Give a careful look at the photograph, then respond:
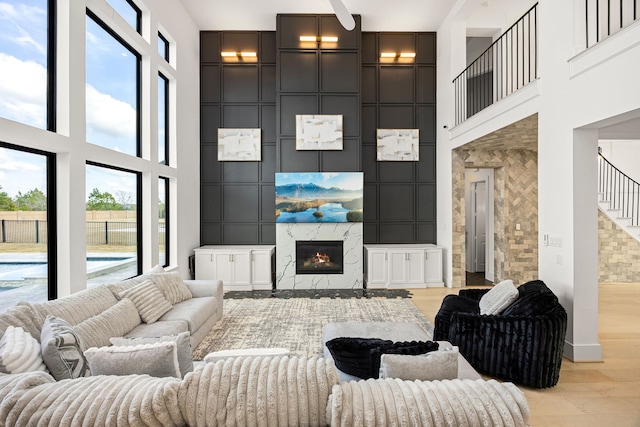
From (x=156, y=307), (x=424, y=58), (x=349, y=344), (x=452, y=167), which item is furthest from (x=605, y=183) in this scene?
(x=156, y=307)

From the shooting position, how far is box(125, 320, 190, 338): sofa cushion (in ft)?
11.2

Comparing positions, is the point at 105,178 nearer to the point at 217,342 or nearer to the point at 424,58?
the point at 217,342

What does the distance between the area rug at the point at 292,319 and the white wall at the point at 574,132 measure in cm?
160

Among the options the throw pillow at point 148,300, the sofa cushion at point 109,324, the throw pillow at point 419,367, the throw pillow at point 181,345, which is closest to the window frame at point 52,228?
the throw pillow at point 148,300

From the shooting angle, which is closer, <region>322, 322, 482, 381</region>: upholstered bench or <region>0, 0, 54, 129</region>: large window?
<region>0, 0, 54, 129</region>: large window

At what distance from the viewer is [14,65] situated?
3.19 metres

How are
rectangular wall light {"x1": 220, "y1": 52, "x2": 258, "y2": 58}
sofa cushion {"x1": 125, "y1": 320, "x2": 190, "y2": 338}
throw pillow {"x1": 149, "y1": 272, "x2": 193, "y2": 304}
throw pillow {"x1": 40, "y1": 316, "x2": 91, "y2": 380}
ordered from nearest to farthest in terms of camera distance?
throw pillow {"x1": 40, "y1": 316, "x2": 91, "y2": 380}, sofa cushion {"x1": 125, "y1": 320, "x2": 190, "y2": 338}, throw pillow {"x1": 149, "y1": 272, "x2": 193, "y2": 304}, rectangular wall light {"x1": 220, "y1": 52, "x2": 258, "y2": 58}

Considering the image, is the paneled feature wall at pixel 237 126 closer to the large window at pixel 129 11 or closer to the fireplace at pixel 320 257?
the fireplace at pixel 320 257

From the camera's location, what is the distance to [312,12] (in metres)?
7.20

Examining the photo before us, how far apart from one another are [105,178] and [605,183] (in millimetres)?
9136

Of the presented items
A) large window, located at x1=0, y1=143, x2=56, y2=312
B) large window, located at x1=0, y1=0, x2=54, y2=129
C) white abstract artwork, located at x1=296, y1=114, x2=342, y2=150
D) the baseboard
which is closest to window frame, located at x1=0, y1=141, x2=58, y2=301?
large window, located at x1=0, y1=143, x2=56, y2=312

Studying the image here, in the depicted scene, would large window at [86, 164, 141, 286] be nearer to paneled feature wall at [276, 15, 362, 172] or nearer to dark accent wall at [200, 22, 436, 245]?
dark accent wall at [200, 22, 436, 245]

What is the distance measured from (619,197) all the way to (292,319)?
7.00m

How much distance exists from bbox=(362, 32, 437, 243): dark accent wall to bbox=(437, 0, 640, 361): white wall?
3.48 meters
